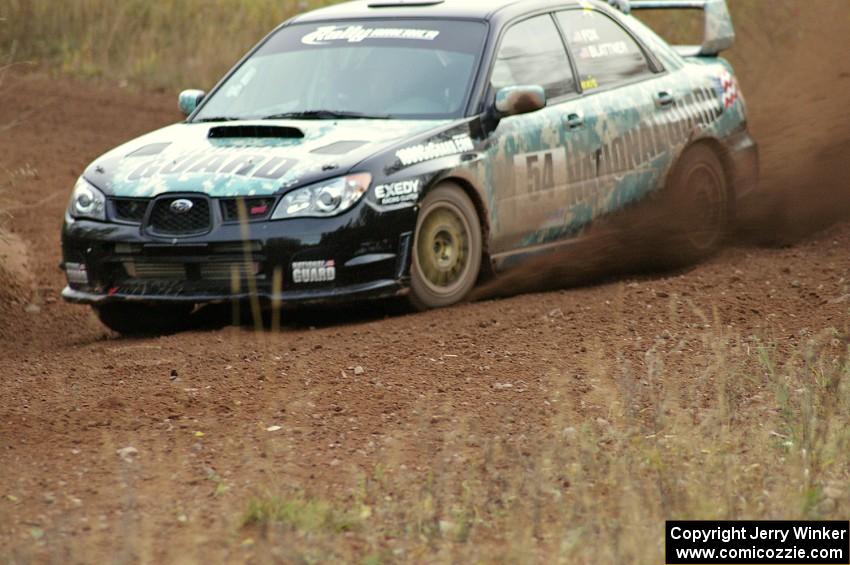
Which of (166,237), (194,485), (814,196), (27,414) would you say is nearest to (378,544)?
(194,485)

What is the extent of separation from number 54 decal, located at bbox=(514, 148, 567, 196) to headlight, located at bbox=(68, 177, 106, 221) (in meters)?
2.24

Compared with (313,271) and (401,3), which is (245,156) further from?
(401,3)

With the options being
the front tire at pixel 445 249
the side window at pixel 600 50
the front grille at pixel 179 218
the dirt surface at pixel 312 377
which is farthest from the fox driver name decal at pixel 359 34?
the front grille at pixel 179 218

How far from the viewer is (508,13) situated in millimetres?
9156

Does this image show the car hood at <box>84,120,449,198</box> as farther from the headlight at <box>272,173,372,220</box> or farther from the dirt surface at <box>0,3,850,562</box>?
the dirt surface at <box>0,3,850,562</box>

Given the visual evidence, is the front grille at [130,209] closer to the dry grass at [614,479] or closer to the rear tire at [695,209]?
the dry grass at [614,479]

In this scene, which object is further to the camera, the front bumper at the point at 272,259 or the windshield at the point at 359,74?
the windshield at the point at 359,74

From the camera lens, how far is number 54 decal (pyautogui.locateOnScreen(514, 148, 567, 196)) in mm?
8781

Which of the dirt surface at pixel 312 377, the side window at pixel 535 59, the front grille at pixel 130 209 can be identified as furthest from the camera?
the side window at pixel 535 59

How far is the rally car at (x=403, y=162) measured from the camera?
7871 mm

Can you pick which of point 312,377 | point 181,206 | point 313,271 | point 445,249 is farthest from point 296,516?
point 445,249

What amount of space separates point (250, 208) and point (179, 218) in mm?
370

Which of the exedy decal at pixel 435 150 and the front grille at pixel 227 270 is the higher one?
the exedy decal at pixel 435 150

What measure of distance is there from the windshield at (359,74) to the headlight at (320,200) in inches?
35.9
